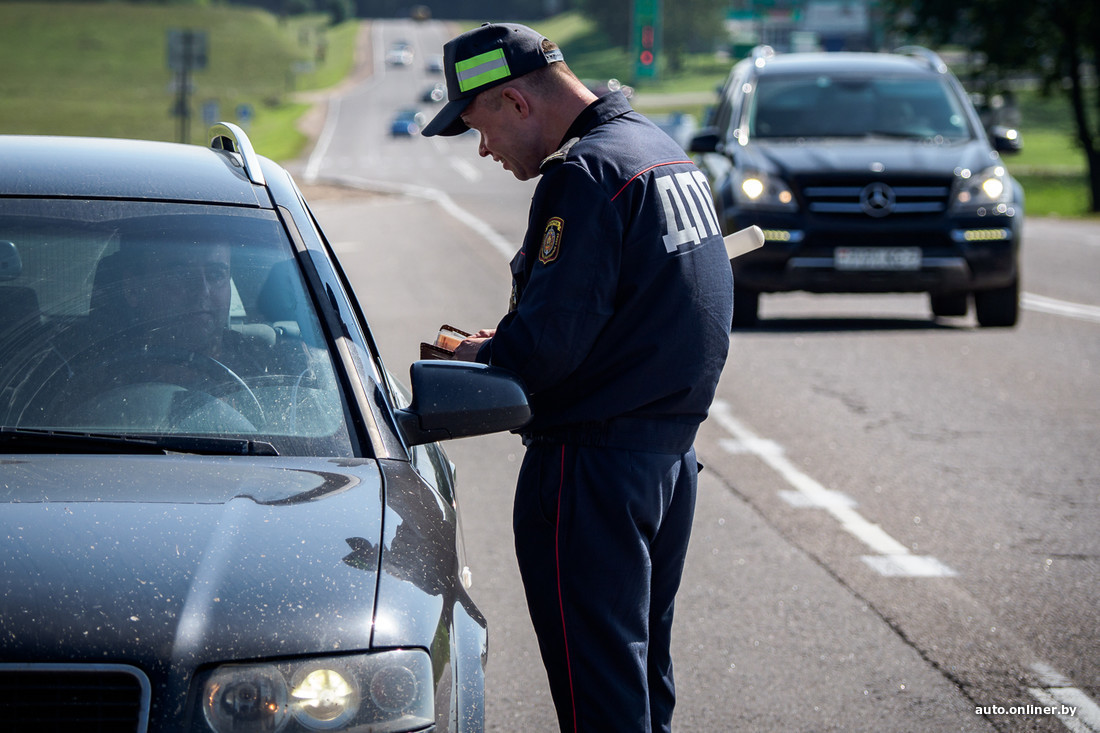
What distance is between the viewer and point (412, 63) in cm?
13450

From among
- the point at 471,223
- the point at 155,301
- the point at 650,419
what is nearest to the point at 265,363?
the point at 155,301

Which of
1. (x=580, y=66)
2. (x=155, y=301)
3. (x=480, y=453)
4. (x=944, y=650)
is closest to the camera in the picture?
(x=155, y=301)

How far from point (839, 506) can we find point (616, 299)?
13.3 feet

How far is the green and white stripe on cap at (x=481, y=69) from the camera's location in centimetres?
308

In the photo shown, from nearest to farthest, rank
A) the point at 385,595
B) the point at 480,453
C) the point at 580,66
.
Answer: the point at 385,595 → the point at 480,453 → the point at 580,66

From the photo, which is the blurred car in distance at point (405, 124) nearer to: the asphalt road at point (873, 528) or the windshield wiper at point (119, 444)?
the asphalt road at point (873, 528)

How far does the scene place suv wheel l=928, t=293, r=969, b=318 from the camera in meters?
13.1

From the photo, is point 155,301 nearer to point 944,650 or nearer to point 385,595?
point 385,595

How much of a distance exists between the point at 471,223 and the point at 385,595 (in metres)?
23.7

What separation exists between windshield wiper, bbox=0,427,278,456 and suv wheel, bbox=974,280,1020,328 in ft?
32.9

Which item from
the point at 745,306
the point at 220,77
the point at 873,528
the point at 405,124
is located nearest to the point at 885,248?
the point at 745,306

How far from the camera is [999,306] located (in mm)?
12227

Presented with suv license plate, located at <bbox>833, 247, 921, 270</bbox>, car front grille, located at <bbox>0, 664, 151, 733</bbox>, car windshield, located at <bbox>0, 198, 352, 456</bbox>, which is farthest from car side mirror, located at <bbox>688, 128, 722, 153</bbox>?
car front grille, located at <bbox>0, 664, 151, 733</bbox>

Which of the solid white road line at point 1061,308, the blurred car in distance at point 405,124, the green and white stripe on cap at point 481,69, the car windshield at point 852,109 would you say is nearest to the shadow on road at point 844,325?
the solid white road line at point 1061,308
